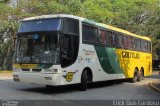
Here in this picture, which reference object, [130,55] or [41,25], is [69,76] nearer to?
[41,25]

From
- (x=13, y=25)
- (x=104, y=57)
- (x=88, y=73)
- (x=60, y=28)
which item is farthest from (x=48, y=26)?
(x=13, y=25)

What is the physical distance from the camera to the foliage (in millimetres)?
37000

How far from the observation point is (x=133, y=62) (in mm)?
25406

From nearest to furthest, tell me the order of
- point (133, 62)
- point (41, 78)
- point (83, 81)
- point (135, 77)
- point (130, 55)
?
point (41, 78) → point (83, 81) → point (130, 55) → point (133, 62) → point (135, 77)

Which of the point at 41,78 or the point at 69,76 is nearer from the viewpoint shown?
the point at 41,78

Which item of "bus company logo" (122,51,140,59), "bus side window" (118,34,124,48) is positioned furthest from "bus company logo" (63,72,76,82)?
"bus company logo" (122,51,140,59)

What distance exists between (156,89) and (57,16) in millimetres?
6780

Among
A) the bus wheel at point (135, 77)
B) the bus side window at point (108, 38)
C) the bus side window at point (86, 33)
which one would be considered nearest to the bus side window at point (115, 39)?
the bus side window at point (108, 38)

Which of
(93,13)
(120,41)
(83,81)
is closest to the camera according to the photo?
(83,81)

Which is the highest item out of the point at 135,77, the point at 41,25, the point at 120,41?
the point at 41,25

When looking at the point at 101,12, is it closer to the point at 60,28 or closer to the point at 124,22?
the point at 124,22

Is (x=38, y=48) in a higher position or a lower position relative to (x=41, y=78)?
higher

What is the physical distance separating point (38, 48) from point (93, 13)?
2720cm

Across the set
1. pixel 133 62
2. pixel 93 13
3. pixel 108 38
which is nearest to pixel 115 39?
pixel 108 38
